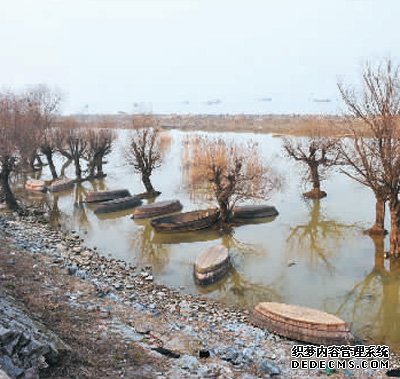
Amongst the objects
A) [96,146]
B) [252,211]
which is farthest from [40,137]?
[252,211]

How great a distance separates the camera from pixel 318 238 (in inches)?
922

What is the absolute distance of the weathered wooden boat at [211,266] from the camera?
17.1 m

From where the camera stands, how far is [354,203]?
97.1 ft

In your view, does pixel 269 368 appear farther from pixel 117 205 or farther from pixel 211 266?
pixel 117 205

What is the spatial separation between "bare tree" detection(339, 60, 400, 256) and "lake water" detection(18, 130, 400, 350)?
2.72 meters

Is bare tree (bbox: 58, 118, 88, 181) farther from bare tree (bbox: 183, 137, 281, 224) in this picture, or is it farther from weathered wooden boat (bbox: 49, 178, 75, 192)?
bare tree (bbox: 183, 137, 281, 224)

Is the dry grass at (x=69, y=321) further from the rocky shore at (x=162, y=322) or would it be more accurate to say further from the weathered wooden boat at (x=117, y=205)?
the weathered wooden boat at (x=117, y=205)

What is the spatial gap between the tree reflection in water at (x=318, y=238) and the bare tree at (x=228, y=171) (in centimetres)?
333

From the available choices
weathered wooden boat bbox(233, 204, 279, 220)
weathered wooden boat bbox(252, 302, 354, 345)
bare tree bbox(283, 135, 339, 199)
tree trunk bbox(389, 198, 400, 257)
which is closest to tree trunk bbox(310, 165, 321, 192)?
bare tree bbox(283, 135, 339, 199)

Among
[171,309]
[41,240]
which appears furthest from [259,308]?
[41,240]

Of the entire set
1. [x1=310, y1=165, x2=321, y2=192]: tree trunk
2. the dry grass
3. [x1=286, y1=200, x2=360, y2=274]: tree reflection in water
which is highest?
[x1=310, y1=165, x2=321, y2=192]: tree trunk

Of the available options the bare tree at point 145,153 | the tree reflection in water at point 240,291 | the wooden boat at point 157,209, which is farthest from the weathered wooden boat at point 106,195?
the tree reflection in water at point 240,291

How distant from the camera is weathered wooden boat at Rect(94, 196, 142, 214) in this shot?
96.3 feet

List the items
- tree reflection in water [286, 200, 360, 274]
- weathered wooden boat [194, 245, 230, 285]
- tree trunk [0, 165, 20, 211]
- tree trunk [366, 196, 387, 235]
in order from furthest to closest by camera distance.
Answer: tree trunk [0, 165, 20, 211]
tree trunk [366, 196, 387, 235]
tree reflection in water [286, 200, 360, 274]
weathered wooden boat [194, 245, 230, 285]
